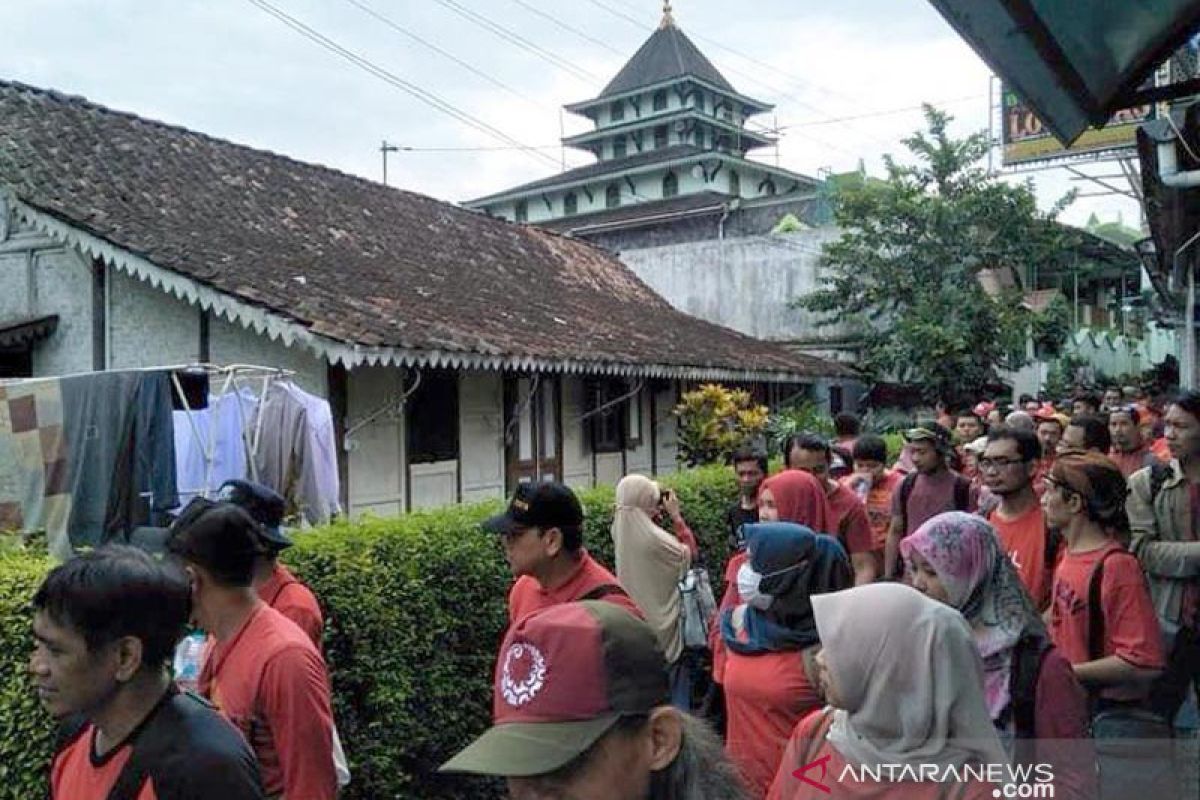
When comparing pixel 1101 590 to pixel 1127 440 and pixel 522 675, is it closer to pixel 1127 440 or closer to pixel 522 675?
pixel 522 675

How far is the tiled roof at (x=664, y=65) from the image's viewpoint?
141ft

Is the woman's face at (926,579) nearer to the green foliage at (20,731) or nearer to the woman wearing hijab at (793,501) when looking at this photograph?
the woman wearing hijab at (793,501)

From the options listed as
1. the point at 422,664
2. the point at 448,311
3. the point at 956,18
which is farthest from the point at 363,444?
Answer: the point at 956,18

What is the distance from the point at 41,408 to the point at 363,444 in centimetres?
370

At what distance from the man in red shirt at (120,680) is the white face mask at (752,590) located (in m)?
1.69

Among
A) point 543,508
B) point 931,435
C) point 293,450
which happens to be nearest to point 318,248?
point 293,450

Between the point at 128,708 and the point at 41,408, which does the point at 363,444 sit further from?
the point at 128,708

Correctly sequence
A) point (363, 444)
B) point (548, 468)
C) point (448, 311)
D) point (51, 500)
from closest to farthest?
point (51, 500), point (363, 444), point (448, 311), point (548, 468)

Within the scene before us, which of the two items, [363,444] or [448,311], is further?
[448,311]

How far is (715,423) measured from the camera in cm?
1434

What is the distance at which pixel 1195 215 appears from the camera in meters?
6.57

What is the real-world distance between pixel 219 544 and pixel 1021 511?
3351 millimetres

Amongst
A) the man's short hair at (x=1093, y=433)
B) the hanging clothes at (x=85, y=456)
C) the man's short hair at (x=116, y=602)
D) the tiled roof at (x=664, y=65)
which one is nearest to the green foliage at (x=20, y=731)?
the man's short hair at (x=116, y=602)

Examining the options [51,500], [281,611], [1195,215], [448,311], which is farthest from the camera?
[448,311]
